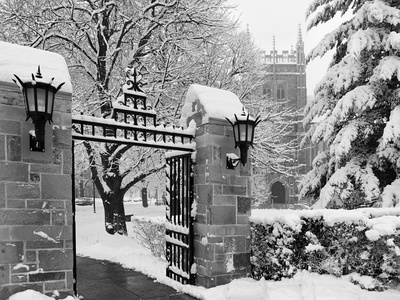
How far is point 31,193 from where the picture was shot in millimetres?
4285

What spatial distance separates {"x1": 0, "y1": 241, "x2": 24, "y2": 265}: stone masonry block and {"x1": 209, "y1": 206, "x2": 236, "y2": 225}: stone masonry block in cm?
267

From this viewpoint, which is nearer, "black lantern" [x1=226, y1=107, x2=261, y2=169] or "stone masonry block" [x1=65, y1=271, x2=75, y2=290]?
"stone masonry block" [x1=65, y1=271, x2=75, y2=290]

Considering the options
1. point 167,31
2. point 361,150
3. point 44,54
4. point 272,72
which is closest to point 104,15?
point 167,31

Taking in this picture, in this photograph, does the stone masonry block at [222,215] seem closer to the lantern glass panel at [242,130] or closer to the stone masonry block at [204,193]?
the stone masonry block at [204,193]

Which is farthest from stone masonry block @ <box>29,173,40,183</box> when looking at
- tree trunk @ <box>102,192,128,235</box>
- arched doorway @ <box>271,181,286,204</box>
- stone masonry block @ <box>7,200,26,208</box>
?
arched doorway @ <box>271,181,286,204</box>

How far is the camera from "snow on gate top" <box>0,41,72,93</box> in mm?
4254

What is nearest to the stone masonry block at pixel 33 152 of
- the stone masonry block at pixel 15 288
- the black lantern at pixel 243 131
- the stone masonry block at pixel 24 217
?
the stone masonry block at pixel 24 217

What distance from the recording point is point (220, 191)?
5727 millimetres

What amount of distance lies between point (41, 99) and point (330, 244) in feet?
14.7

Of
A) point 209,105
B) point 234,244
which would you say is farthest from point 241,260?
point 209,105

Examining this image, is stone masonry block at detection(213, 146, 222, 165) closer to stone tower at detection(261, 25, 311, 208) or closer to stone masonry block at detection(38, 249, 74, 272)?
stone masonry block at detection(38, 249, 74, 272)

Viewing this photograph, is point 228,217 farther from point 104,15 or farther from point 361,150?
point 104,15

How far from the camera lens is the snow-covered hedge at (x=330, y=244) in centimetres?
505

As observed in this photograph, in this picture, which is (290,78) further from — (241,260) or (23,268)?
(23,268)
